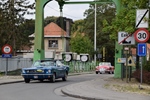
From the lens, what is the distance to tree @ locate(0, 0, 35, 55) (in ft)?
184

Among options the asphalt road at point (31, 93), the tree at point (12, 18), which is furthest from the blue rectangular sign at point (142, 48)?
the tree at point (12, 18)

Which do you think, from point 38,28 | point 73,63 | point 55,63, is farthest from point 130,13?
point 73,63

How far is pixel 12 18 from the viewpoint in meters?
56.4

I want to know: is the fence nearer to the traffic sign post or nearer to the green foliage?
the traffic sign post

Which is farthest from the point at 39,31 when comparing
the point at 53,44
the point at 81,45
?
the point at 53,44

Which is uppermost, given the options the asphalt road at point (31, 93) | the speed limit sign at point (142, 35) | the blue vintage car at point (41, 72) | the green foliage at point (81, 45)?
the green foliage at point (81, 45)

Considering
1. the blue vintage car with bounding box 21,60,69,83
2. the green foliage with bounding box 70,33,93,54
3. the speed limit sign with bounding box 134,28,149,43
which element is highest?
the green foliage with bounding box 70,33,93,54

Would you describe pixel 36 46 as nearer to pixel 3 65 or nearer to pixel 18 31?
pixel 3 65

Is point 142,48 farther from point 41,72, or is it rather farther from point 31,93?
point 41,72

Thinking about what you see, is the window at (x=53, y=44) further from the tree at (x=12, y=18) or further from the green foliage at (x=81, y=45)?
the tree at (x=12, y=18)

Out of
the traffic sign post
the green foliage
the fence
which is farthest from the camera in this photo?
the green foliage

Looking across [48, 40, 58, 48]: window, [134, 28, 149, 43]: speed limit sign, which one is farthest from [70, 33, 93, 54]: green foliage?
[134, 28, 149, 43]: speed limit sign

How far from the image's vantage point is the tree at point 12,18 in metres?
56.0

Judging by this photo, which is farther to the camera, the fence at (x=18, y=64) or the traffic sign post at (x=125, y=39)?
the fence at (x=18, y=64)
